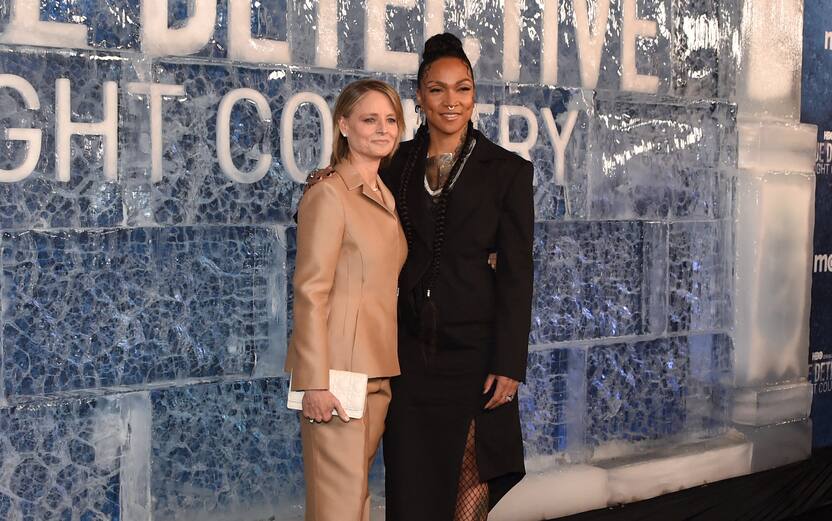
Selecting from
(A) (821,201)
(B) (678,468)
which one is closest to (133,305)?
(B) (678,468)

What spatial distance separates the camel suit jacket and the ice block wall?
0.87 metres

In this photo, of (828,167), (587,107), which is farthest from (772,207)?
(587,107)

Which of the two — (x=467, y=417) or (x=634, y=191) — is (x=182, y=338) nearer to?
(x=467, y=417)

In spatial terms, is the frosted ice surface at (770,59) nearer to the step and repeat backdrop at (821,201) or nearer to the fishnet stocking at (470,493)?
the step and repeat backdrop at (821,201)

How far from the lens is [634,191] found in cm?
446

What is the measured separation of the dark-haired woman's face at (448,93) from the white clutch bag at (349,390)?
70 cm

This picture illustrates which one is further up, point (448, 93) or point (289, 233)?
point (448, 93)

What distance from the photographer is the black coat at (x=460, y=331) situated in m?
2.79

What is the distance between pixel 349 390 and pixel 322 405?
76 mm

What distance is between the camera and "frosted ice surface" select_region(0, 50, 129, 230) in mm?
3039

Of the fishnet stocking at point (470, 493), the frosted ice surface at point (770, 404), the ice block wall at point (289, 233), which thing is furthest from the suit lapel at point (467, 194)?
the frosted ice surface at point (770, 404)

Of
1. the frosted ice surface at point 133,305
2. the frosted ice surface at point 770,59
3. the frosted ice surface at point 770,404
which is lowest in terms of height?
the frosted ice surface at point 770,404

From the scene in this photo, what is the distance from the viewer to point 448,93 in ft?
9.19

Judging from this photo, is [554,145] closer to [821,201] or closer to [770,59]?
[770,59]
